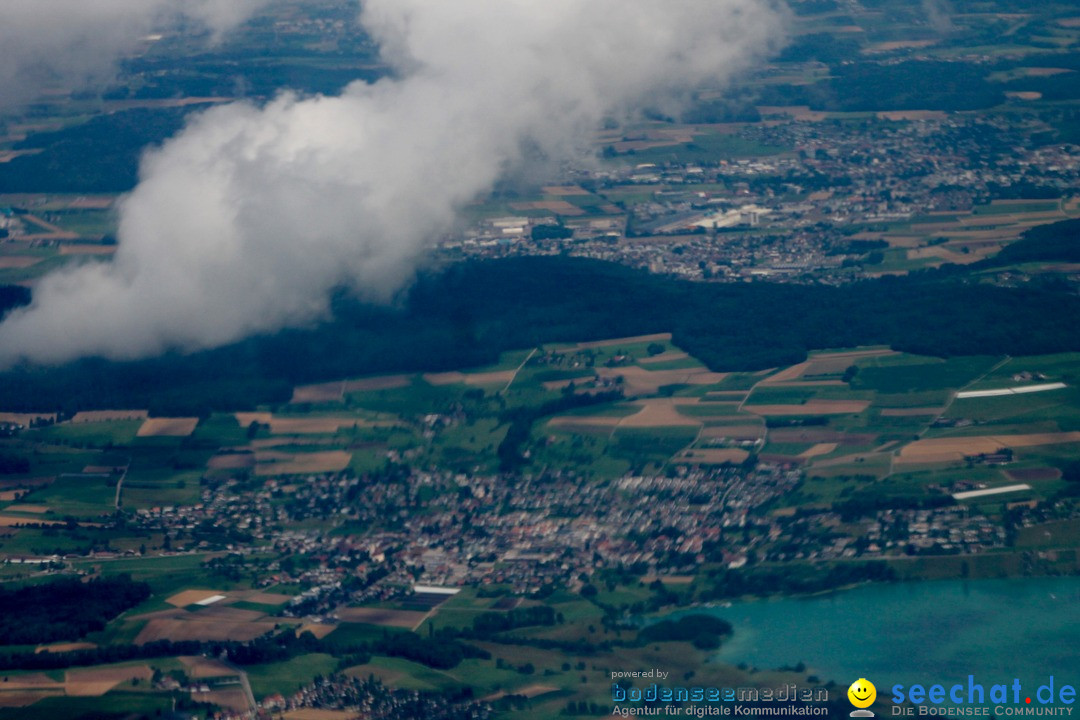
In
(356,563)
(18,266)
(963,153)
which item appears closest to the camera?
(356,563)

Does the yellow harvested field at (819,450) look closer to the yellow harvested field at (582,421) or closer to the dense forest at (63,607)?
the yellow harvested field at (582,421)

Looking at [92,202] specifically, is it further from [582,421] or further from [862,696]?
[862,696]

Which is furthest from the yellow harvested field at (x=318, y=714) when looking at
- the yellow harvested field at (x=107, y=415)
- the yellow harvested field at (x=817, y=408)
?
the yellow harvested field at (x=107, y=415)

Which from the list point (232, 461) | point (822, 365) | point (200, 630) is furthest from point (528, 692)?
point (822, 365)

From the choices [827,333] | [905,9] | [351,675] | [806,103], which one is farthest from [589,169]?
[351,675]

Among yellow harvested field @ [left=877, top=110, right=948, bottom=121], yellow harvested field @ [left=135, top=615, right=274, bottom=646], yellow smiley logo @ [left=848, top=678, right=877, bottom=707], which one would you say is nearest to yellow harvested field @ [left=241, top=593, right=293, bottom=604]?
yellow harvested field @ [left=135, top=615, right=274, bottom=646]

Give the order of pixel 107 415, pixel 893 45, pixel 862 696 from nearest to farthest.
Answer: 1. pixel 862 696
2. pixel 107 415
3. pixel 893 45

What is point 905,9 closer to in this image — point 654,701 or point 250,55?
point 250,55
